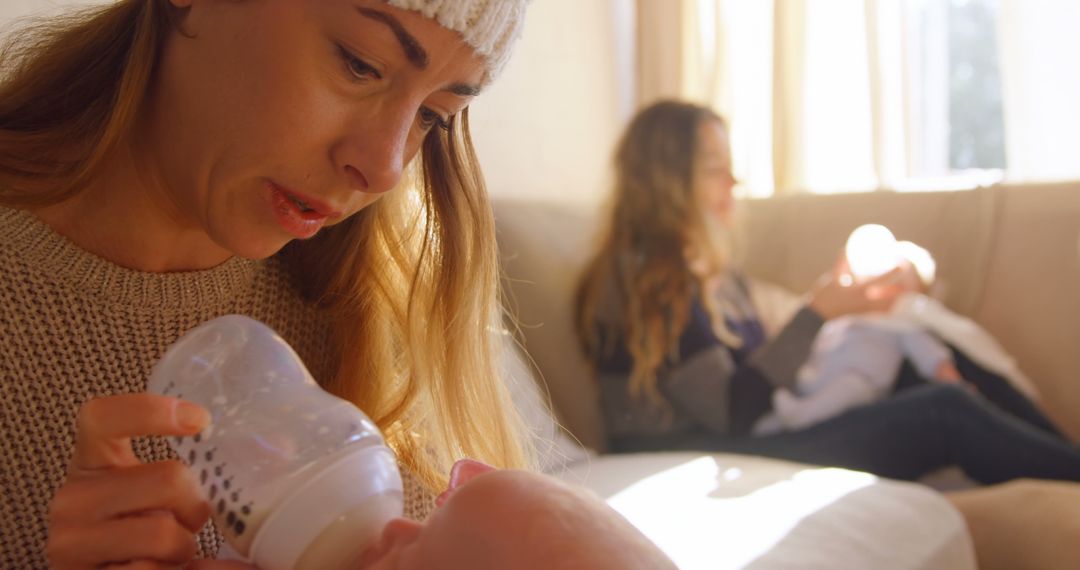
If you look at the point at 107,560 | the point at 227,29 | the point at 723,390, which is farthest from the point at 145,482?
the point at 723,390

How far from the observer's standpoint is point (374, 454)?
0.57m

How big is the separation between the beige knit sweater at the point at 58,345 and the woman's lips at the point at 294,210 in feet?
0.58

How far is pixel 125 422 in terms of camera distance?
527 mm

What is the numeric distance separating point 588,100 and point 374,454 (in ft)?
8.76

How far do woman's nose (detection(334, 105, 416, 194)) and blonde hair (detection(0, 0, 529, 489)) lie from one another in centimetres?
20

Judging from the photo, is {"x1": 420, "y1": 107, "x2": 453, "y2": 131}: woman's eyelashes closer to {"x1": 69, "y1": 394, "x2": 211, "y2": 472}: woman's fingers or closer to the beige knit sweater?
the beige knit sweater

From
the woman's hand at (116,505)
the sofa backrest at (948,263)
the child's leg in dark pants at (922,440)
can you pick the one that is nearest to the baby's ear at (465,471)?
the woman's hand at (116,505)

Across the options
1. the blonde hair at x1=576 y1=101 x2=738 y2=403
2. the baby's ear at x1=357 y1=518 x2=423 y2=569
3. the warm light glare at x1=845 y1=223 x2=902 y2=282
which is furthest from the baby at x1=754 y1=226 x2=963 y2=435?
the baby's ear at x1=357 y1=518 x2=423 y2=569

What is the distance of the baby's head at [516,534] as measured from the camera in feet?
1.64

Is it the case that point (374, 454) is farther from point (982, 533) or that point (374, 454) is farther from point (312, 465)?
point (982, 533)

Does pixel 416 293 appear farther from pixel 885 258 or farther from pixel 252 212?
pixel 885 258

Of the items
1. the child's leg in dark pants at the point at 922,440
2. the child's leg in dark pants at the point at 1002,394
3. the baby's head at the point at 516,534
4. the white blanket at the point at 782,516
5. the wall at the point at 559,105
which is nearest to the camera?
the baby's head at the point at 516,534

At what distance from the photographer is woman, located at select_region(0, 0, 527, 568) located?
793 millimetres

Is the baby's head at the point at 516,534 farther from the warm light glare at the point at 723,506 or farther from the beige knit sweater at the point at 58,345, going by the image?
the warm light glare at the point at 723,506
